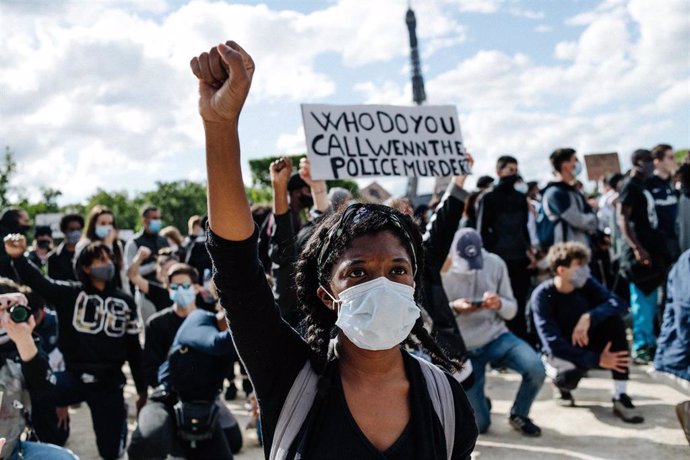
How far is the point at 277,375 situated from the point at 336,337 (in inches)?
10.2

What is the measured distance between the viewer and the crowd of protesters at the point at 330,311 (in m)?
1.66

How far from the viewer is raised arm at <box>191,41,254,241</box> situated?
1406 mm

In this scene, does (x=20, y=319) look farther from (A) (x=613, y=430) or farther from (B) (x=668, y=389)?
(B) (x=668, y=389)

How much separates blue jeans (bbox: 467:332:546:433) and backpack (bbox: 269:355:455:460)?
3.38 metres

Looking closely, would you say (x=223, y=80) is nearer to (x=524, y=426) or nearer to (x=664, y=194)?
(x=524, y=426)

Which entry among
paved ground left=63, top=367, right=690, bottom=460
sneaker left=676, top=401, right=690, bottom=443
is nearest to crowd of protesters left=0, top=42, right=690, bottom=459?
paved ground left=63, top=367, right=690, bottom=460

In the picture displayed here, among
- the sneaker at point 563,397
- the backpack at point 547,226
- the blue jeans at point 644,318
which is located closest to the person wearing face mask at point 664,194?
the blue jeans at point 644,318

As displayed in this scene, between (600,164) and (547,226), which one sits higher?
(600,164)

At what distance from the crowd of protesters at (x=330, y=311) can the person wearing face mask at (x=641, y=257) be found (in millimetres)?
20

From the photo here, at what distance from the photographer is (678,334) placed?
4.30 metres

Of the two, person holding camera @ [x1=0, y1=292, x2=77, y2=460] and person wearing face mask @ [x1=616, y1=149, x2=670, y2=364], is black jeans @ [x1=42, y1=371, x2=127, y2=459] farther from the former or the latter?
person wearing face mask @ [x1=616, y1=149, x2=670, y2=364]

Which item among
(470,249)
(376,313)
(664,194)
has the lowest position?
(470,249)

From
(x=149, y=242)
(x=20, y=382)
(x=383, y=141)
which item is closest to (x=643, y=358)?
(x=383, y=141)

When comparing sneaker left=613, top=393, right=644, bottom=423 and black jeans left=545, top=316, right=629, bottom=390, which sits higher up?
black jeans left=545, top=316, right=629, bottom=390
